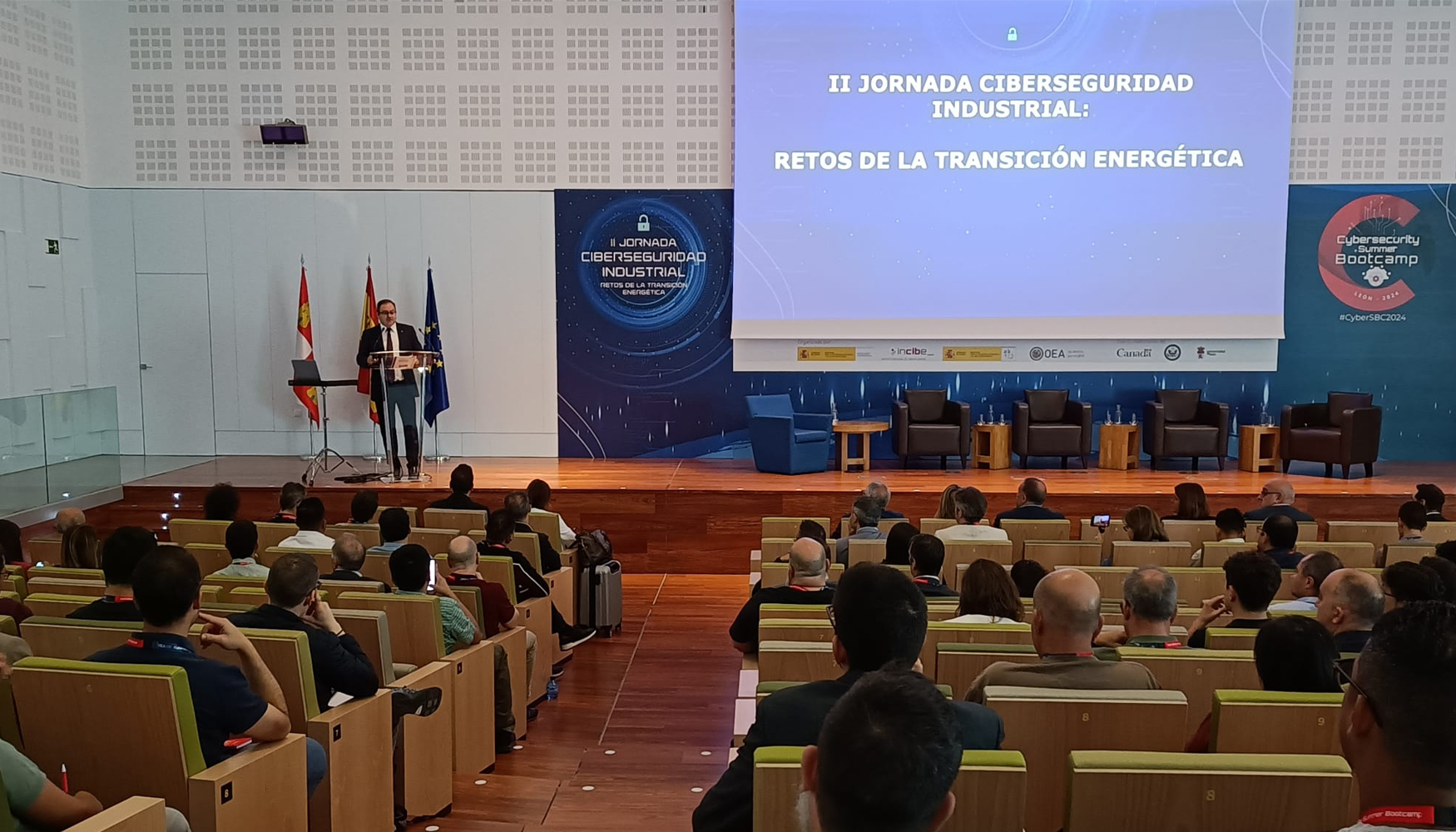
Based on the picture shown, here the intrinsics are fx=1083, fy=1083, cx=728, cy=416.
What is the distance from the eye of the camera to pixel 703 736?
4.75 meters

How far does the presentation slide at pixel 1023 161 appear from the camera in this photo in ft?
33.9

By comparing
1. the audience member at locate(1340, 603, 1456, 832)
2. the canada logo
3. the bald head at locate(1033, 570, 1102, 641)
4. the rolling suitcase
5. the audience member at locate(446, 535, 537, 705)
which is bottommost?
the rolling suitcase

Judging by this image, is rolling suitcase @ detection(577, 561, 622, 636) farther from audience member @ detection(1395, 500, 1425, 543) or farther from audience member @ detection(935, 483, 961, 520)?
audience member @ detection(1395, 500, 1425, 543)

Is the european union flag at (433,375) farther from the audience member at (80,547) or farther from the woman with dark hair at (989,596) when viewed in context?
the woman with dark hair at (989,596)

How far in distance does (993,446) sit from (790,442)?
2.02m

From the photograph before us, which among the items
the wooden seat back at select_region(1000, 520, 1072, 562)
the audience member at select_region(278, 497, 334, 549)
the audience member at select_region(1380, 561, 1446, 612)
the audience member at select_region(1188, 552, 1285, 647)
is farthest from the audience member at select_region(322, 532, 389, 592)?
the audience member at select_region(1380, 561, 1446, 612)

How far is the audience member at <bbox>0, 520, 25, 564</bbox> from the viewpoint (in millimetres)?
4758

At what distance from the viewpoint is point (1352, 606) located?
3170 millimetres

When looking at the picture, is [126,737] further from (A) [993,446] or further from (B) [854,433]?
(A) [993,446]

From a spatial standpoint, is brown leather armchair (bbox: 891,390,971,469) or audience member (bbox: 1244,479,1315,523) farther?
brown leather armchair (bbox: 891,390,971,469)

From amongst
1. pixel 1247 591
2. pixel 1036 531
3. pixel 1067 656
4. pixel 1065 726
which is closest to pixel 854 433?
pixel 1036 531

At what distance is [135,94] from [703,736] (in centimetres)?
961

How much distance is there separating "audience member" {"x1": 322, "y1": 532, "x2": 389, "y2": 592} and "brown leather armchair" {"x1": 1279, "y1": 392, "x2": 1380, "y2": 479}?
335 inches

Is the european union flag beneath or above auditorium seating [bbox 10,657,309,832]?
above
